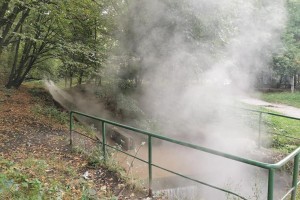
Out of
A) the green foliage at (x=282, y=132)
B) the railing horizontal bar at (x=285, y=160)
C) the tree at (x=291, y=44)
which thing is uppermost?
the tree at (x=291, y=44)

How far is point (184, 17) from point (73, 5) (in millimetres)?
3264

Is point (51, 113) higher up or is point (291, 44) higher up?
point (291, 44)

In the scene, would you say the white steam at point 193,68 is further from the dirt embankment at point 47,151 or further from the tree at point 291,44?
the tree at point 291,44

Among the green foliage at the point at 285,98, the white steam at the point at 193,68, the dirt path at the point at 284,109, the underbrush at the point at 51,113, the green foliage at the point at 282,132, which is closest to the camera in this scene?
the green foliage at the point at 282,132

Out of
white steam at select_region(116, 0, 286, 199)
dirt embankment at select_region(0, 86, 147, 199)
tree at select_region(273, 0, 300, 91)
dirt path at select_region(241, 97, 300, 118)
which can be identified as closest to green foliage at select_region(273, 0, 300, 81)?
tree at select_region(273, 0, 300, 91)

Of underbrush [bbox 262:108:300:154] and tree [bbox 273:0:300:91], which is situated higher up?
tree [bbox 273:0:300:91]

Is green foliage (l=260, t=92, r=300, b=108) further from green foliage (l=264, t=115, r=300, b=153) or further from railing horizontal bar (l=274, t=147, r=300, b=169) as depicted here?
railing horizontal bar (l=274, t=147, r=300, b=169)

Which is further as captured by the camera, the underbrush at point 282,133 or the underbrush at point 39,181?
the underbrush at point 282,133

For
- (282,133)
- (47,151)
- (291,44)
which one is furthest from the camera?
(291,44)

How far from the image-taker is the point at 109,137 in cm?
797

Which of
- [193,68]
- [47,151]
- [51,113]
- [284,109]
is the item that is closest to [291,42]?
[284,109]

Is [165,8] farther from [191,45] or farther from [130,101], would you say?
[130,101]

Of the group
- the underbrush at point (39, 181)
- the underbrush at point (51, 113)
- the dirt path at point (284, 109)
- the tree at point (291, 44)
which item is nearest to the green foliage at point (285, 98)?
the dirt path at point (284, 109)

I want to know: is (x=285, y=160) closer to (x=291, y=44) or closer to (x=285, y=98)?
(x=285, y=98)
